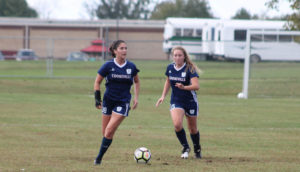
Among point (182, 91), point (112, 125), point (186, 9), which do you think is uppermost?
point (186, 9)

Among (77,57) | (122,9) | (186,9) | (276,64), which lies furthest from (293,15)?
(122,9)

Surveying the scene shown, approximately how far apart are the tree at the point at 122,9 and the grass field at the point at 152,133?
241ft

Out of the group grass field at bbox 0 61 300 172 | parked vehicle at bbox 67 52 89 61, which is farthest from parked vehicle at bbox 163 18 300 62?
parked vehicle at bbox 67 52 89 61

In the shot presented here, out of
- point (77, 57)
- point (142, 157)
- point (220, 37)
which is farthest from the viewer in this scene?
point (77, 57)

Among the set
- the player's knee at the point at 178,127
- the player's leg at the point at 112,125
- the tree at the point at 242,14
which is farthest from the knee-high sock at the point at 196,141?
the tree at the point at 242,14

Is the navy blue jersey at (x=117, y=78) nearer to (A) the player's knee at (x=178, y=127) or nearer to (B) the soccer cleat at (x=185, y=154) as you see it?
(A) the player's knee at (x=178, y=127)

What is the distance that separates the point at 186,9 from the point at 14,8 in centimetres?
2918

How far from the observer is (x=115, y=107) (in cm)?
864

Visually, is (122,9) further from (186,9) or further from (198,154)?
(198,154)

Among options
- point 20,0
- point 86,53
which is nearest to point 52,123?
point 86,53

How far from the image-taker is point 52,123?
45.9 feet

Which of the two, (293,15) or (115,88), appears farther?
(293,15)

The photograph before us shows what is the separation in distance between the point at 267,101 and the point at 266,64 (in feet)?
14.4

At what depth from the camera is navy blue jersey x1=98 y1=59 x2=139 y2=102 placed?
8.61m
